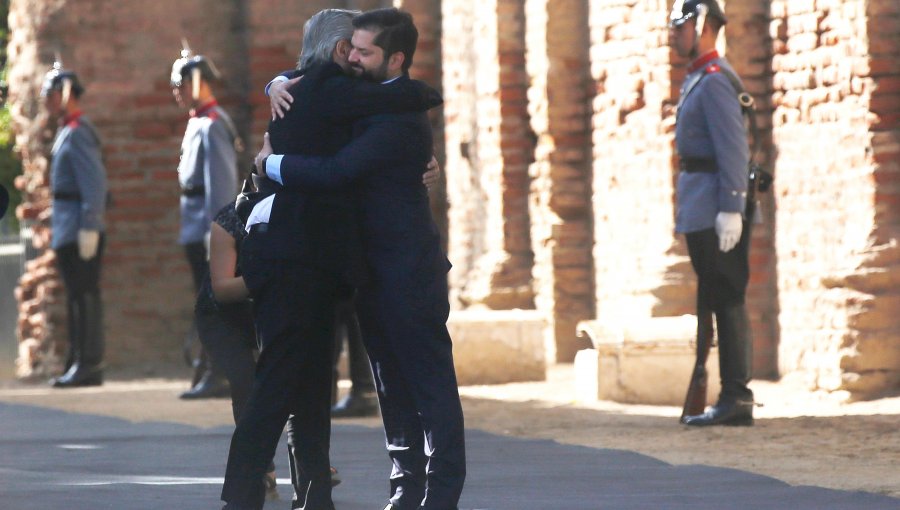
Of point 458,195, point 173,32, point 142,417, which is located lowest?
point 142,417

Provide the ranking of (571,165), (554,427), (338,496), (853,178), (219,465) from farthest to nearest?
(571,165) → (853,178) → (554,427) → (219,465) → (338,496)

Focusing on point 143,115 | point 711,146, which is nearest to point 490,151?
point 143,115

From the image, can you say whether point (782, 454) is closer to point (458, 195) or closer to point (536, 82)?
point (536, 82)

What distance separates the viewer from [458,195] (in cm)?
1517

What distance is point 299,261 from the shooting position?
19.2 feet

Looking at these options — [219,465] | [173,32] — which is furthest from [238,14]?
[219,465]

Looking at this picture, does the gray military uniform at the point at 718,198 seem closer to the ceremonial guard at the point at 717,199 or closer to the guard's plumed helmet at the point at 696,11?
the ceremonial guard at the point at 717,199

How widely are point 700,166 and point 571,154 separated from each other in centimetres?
475

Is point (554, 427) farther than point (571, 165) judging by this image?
No

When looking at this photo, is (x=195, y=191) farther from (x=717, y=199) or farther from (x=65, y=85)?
(x=717, y=199)

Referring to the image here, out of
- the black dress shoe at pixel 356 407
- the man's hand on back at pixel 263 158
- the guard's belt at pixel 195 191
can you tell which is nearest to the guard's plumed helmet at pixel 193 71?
the guard's belt at pixel 195 191

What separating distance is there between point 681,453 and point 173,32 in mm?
8448

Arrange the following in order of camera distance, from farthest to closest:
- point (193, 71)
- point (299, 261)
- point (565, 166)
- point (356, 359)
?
point (565, 166) < point (193, 71) < point (356, 359) < point (299, 261)

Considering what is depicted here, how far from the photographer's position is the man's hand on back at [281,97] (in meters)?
5.92
